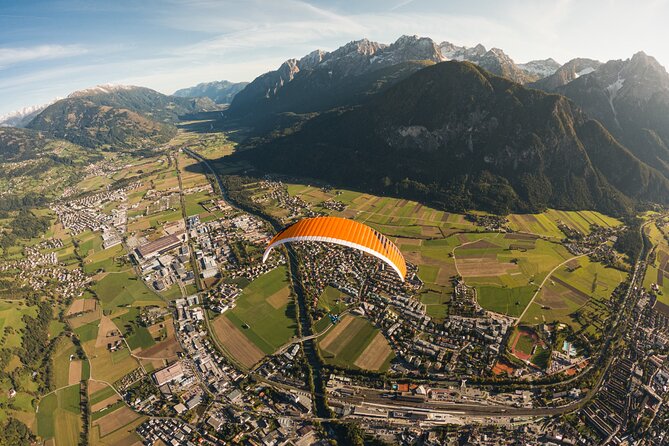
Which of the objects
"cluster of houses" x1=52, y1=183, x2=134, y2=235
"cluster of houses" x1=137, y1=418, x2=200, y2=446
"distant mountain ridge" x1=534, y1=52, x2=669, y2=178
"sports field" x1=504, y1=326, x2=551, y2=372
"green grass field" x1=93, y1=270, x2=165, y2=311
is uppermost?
"distant mountain ridge" x1=534, y1=52, x2=669, y2=178

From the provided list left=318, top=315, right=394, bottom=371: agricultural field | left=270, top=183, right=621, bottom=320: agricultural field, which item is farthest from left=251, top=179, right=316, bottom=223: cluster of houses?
left=318, top=315, right=394, bottom=371: agricultural field

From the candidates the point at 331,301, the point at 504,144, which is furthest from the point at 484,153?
the point at 331,301

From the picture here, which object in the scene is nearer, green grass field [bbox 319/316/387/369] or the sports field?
the sports field

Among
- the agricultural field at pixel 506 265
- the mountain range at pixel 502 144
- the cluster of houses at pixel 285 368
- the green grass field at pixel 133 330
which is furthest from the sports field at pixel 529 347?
the green grass field at pixel 133 330

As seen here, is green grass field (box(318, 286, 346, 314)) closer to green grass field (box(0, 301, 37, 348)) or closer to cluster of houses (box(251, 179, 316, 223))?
cluster of houses (box(251, 179, 316, 223))

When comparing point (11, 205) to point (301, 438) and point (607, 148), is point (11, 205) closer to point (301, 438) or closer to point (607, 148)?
point (301, 438)

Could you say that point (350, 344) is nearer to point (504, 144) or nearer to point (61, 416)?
point (61, 416)

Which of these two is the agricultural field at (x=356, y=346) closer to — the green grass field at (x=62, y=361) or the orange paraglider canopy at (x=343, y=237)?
the orange paraglider canopy at (x=343, y=237)

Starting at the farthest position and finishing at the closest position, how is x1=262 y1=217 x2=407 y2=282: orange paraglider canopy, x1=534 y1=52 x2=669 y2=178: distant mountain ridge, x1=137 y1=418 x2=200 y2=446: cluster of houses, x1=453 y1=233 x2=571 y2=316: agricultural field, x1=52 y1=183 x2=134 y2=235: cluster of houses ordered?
x1=534 y1=52 x2=669 y2=178: distant mountain ridge < x1=52 y1=183 x2=134 y2=235: cluster of houses < x1=453 y1=233 x2=571 y2=316: agricultural field < x1=137 y1=418 x2=200 y2=446: cluster of houses < x1=262 y1=217 x2=407 y2=282: orange paraglider canopy
